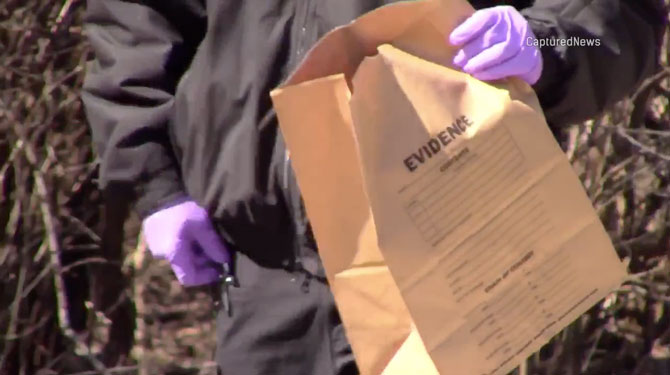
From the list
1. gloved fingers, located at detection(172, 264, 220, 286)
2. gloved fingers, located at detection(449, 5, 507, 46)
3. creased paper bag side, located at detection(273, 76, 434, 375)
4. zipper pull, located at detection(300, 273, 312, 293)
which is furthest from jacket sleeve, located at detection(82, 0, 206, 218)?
gloved fingers, located at detection(449, 5, 507, 46)

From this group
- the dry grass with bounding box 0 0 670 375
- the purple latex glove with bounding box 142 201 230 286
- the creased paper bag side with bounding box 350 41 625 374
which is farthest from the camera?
the dry grass with bounding box 0 0 670 375

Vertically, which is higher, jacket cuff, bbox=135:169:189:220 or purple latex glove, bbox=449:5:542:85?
purple latex glove, bbox=449:5:542:85

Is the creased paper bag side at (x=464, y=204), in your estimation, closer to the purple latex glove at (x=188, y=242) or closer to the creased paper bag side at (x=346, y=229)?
the creased paper bag side at (x=346, y=229)

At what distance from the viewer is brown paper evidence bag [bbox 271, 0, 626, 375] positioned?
1397 mm

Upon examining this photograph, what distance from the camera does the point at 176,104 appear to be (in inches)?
70.9

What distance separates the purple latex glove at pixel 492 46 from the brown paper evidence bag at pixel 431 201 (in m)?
0.02

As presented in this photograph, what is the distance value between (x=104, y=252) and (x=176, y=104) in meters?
1.62

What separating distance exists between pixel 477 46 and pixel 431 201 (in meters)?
0.21

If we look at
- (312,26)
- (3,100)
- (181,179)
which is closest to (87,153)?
(3,100)

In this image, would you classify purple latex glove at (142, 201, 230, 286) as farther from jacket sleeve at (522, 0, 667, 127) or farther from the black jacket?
jacket sleeve at (522, 0, 667, 127)

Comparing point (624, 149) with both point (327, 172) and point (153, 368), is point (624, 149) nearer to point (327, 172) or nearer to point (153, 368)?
point (153, 368)

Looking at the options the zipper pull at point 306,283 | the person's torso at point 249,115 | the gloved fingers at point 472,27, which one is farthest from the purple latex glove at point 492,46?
the zipper pull at point 306,283

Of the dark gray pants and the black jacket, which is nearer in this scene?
the black jacket

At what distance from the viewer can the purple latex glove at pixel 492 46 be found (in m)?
1.43
